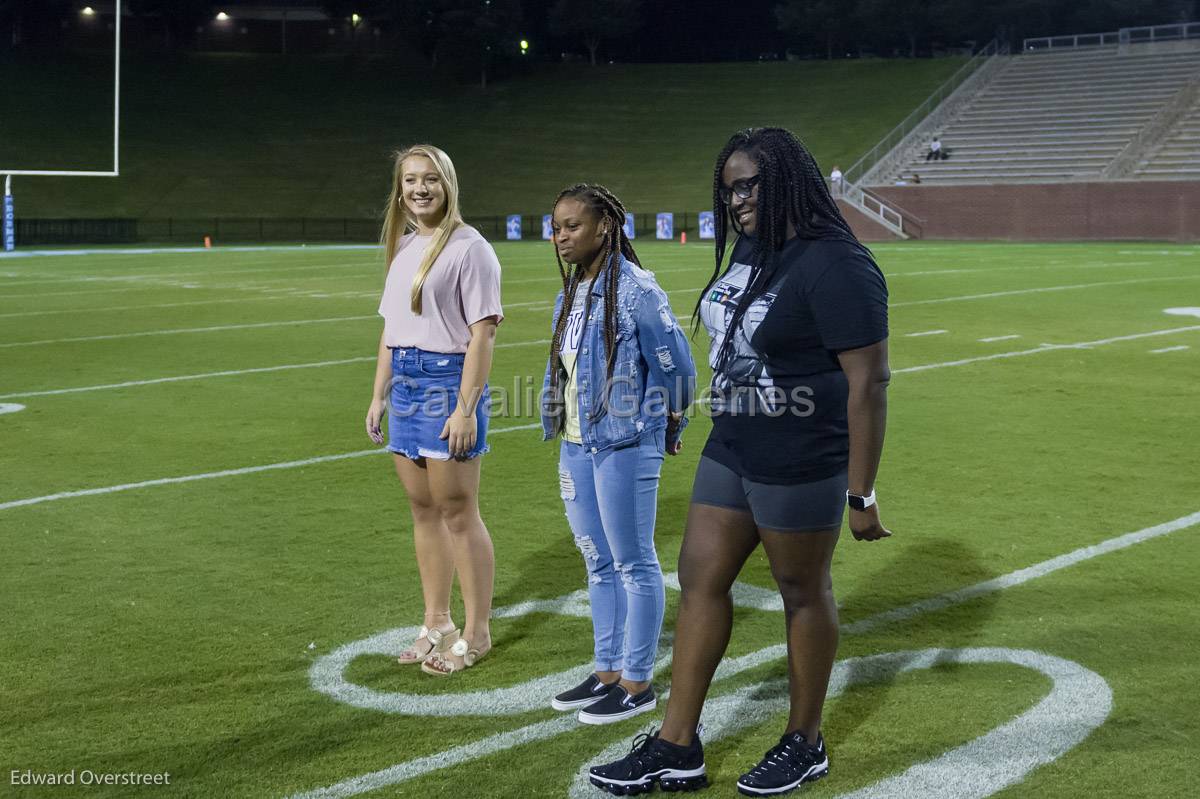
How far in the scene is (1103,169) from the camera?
40.8m

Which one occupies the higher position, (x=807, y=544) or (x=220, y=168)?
(x=220, y=168)

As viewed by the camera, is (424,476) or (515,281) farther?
(515,281)

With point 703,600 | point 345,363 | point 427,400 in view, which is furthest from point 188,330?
point 703,600

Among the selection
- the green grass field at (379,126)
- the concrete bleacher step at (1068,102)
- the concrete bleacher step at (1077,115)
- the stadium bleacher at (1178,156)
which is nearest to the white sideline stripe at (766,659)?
the stadium bleacher at (1178,156)

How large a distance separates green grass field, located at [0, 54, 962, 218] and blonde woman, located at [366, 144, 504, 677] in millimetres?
42936

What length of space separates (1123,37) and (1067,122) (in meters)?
7.17

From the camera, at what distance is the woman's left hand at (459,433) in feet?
14.4

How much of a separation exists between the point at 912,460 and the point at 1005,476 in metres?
0.64

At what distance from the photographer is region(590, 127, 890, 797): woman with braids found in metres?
3.41

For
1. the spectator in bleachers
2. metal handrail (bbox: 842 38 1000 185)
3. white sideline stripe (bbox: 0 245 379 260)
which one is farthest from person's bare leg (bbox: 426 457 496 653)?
the spectator in bleachers

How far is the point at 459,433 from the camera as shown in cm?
439

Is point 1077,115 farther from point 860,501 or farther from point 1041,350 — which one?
point 860,501

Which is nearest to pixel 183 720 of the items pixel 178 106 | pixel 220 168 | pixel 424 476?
pixel 424 476

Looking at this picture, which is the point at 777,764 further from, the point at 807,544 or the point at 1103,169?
the point at 1103,169
